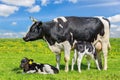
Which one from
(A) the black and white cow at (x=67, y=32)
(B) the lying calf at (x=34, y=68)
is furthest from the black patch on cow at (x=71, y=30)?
(B) the lying calf at (x=34, y=68)

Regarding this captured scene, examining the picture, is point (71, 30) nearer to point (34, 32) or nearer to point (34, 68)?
point (34, 32)

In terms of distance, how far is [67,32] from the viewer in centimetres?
1794

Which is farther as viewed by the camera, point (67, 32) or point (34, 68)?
point (67, 32)

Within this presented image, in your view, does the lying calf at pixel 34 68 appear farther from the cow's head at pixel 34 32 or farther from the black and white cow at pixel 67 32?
the cow's head at pixel 34 32

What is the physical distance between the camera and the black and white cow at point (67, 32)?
17.9 m

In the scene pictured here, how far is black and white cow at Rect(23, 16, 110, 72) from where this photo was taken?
17.9 m

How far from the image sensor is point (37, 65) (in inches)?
655

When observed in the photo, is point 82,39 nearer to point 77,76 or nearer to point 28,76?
point 77,76

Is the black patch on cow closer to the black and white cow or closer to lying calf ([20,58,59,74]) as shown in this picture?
the black and white cow

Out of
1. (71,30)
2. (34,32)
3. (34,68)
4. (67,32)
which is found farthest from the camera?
(34,32)

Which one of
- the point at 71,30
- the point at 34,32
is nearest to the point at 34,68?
the point at 34,32

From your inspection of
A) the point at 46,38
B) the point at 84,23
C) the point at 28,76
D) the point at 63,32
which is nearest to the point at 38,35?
→ the point at 46,38

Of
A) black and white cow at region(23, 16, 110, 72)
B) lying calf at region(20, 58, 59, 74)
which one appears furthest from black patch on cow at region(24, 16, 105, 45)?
lying calf at region(20, 58, 59, 74)

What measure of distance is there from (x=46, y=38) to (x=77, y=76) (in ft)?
12.3
